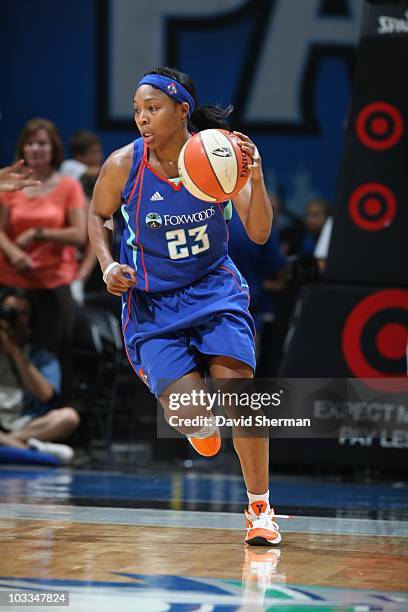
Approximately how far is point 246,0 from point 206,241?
8.38 metres

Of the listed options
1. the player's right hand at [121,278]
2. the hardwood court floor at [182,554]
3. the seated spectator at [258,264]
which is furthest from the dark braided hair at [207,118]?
the seated spectator at [258,264]

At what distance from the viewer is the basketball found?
14.3 feet

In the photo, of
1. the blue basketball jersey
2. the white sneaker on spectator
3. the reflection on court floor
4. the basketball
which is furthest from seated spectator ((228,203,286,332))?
the basketball

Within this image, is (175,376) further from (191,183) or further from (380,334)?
(380,334)

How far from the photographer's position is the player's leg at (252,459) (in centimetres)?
457

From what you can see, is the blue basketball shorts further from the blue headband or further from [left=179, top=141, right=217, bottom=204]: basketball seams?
the blue headband

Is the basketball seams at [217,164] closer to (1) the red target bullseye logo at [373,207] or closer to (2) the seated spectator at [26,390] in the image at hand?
(1) the red target bullseye logo at [373,207]

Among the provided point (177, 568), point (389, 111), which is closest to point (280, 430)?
point (389, 111)

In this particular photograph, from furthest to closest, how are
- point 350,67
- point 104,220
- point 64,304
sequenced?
1. point 350,67
2. point 64,304
3. point 104,220

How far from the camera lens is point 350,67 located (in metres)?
12.2

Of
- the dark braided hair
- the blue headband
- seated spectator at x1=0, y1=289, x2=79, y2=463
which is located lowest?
seated spectator at x1=0, y1=289, x2=79, y2=463

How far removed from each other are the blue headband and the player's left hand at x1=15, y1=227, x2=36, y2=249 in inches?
142

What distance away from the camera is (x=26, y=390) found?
27.6ft

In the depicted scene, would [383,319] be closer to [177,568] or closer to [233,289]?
[233,289]
